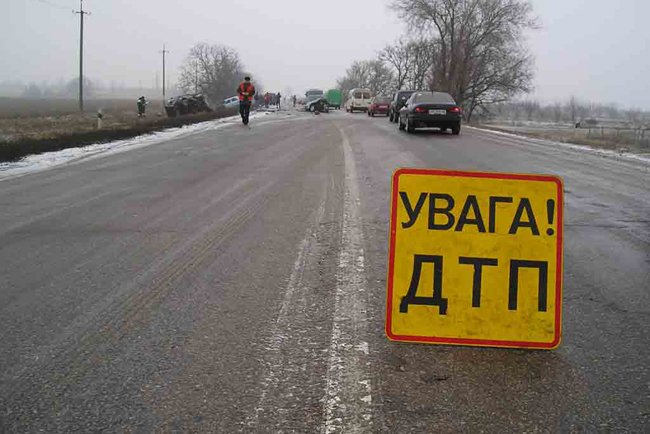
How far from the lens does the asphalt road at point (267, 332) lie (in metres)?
2.56

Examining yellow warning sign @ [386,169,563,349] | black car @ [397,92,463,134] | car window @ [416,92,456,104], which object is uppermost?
car window @ [416,92,456,104]

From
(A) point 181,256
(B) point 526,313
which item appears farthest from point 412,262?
(A) point 181,256

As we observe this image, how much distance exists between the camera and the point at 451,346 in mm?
3326

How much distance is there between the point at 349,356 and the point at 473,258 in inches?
33.7

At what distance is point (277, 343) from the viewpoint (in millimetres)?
3244

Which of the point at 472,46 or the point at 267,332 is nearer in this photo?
the point at 267,332

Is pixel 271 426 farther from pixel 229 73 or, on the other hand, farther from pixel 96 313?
pixel 229 73

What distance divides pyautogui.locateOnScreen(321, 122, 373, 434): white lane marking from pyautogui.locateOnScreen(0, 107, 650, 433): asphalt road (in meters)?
0.01

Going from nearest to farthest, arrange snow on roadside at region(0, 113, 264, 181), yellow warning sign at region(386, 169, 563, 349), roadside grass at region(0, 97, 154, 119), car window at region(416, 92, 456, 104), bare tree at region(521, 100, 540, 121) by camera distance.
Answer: yellow warning sign at region(386, 169, 563, 349)
snow on roadside at region(0, 113, 264, 181)
car window at region(416, 92, 456, 104)
roadside grass at region(0, 97, 154, 119)
bare tree at region(521, 100, 540, 121)

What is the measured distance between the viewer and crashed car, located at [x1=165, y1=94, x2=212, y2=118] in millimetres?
36562

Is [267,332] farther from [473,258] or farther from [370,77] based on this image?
[370,77]

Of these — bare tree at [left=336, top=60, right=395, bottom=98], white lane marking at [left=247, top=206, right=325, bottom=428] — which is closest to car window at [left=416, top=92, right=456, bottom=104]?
white lane marking at [left=247, top=206, right=325, bottom=428]

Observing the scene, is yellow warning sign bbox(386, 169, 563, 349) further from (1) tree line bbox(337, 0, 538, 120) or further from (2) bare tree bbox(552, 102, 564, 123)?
(2) bare tree bbox(552, 102, 564, 123)

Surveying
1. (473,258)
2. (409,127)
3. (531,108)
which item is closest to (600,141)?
(409,127)
